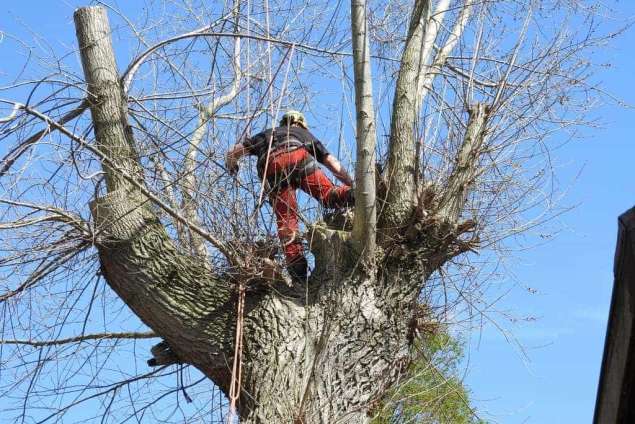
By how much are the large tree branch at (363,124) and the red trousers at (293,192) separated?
1.74ft

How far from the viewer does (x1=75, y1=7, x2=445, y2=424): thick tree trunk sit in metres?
6.79

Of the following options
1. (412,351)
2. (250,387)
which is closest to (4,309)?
(250,387)

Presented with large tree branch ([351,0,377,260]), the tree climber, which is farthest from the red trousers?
large tree branch ([351,0,377,260])

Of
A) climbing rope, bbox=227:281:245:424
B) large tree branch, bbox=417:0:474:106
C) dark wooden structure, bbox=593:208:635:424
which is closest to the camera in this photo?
dark wooden structure, bbox=593:208:635:424

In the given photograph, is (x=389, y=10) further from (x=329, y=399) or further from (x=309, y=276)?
(x=329, y=399)

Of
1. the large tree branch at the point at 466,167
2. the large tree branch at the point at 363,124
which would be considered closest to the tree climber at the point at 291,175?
the large tree branch at the point at 363,124

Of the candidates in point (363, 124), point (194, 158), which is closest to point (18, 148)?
point (194, 158)

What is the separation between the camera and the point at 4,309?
7398 mm

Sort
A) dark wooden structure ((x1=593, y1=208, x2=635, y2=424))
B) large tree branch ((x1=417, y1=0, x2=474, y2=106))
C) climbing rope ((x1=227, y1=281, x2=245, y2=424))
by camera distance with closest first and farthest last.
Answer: dark wooden structure ((x1=593, y1=208, x2=635, y2=424)) < climbing rope ((x1=227, y1=281, x2=245, y2=424)) < large tree branch ((x1=417, y1=0, x2=474, y2=106))

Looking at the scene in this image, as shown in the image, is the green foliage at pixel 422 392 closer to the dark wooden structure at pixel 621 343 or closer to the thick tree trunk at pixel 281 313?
the thick tree trunk at pixel 281 313

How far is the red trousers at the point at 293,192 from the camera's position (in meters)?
7.27

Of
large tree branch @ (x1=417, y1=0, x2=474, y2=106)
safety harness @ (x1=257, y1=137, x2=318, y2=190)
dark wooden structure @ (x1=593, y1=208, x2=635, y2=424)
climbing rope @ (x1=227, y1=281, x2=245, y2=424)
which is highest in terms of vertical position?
large tree branch @ (x1=417, y1=0, x2=474, y2=106)

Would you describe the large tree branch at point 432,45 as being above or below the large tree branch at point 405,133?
above

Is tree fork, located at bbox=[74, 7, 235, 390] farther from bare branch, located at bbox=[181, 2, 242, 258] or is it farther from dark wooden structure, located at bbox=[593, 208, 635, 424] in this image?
dark wooden structure, located at bbox=[593, 208, 635, 424]
